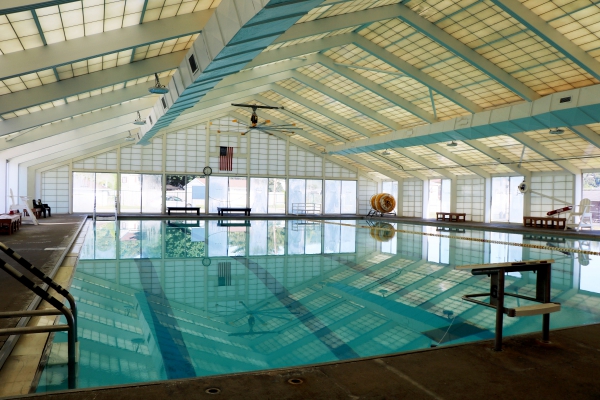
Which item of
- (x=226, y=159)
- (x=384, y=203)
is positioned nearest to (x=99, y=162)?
(x=226, y=159)

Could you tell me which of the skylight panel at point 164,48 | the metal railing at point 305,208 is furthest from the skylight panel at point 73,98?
the metal railing at point 305,208

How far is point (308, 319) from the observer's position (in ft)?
19.5

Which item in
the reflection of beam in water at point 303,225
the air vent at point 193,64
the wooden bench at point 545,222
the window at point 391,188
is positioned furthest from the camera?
the window at point 391,188

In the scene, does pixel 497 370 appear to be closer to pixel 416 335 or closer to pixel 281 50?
pixel 416 335

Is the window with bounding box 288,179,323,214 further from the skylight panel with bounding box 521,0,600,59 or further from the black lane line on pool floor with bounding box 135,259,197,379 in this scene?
the black lane line on pool floor with bounding box 135,259,197,379

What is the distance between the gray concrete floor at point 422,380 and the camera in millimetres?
2861

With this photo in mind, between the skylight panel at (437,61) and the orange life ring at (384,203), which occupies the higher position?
the skylight panel at (437,61)

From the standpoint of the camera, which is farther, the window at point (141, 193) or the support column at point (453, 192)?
the support column at point (453, 192)

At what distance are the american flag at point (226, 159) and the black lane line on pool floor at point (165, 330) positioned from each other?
20.5m

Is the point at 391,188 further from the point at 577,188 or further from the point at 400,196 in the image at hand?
the point at 577,188

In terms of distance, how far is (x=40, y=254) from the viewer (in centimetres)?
897

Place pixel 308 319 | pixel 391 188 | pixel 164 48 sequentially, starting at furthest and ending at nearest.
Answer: pixel 391 188 < pixel 164 48 < pixel 308 319

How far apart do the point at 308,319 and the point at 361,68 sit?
12184mm

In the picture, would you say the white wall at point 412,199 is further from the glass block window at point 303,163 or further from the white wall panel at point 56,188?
the white wall panel at point 56,188
